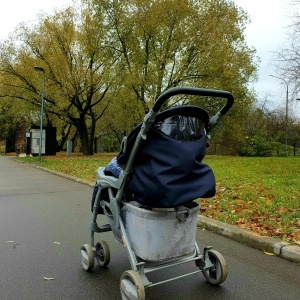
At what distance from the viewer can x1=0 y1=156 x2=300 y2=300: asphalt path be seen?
334cm

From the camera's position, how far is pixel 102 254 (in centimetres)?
396

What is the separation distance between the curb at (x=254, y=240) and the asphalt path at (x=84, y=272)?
3.4 inches

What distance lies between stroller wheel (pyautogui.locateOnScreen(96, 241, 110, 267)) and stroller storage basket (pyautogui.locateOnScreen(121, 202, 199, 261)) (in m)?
0.82

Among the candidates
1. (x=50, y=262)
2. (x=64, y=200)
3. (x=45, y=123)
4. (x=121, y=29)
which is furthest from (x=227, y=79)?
(x=45, y=123)

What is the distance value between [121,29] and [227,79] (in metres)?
8.71

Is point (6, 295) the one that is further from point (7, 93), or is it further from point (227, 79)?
point (7, 93)

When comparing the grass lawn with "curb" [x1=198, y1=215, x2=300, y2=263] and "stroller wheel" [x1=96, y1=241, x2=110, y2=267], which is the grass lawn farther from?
"stroller wheel" [x1=96, y1=241, x2=110, y2=267]

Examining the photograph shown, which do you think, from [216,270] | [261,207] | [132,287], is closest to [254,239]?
[216,270]

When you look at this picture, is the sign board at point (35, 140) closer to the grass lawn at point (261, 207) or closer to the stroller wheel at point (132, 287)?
the grass lawn at point (261, 207)

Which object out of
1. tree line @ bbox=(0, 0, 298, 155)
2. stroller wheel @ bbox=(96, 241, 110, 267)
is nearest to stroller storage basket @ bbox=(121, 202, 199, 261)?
stroller wheel @ bbox=(96, 241, 110, 267)

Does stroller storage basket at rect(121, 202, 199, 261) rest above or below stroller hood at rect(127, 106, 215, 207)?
below

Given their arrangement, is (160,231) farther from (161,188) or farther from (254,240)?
(254,240)

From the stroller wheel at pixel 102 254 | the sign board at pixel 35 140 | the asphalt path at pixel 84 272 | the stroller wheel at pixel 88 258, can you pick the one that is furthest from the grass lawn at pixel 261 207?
the sign board at pixel 35 140

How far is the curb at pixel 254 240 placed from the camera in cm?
428
